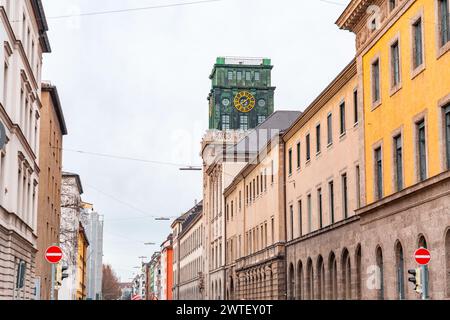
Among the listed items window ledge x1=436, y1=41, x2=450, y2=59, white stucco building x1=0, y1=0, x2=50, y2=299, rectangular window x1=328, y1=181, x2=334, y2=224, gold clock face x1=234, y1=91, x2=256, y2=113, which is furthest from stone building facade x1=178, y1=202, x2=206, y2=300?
window ledge x1=436, y1=41, x2=450, y2=59

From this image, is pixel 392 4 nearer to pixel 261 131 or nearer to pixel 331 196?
pixel 331 196

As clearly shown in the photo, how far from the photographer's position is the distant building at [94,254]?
481ft

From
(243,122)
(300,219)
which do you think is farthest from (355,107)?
(243,122)

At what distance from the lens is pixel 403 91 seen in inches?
1166

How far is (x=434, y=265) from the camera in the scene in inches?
1013

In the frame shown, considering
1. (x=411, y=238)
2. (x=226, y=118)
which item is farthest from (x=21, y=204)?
(x=226, y=118)

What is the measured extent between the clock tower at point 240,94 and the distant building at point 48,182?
65.5 metres

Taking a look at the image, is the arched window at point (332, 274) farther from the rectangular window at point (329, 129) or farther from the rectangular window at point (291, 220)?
the rectangular window at point (291, 220)

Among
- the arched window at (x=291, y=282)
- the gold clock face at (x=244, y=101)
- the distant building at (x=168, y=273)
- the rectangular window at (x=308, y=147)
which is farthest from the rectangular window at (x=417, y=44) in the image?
the distant building at (x=168, y=273)

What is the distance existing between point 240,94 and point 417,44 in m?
106
